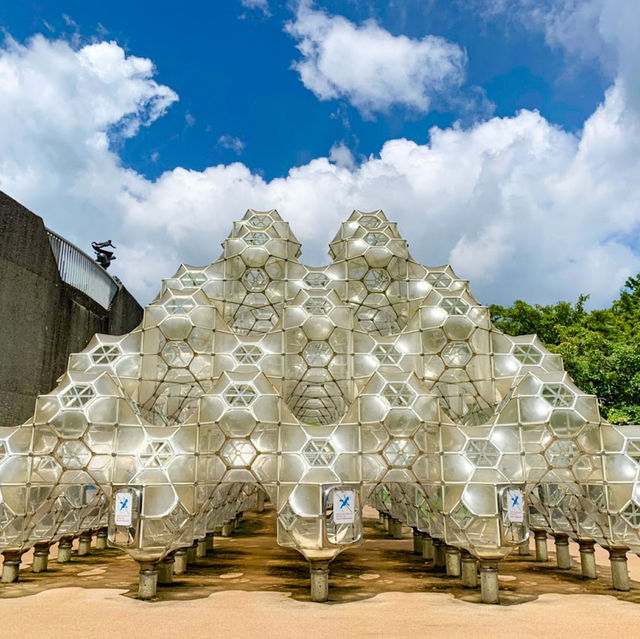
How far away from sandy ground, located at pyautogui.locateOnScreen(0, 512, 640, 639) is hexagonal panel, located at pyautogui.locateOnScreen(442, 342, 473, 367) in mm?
6485

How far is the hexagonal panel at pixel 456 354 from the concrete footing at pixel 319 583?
24.9 feet

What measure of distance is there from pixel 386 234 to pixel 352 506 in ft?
36.7

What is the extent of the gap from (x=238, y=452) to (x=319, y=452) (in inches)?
86.2

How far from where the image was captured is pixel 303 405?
2486cm

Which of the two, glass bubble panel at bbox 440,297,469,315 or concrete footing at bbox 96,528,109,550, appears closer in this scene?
glass bubble panel at bbox 440,297,469,315

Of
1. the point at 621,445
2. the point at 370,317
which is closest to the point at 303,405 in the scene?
the point at 370,317

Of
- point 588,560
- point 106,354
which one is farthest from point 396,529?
point 106,354

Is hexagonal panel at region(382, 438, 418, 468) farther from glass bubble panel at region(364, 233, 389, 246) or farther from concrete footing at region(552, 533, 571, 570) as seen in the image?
glass bubble panel at region(364, 233, 389, 246)

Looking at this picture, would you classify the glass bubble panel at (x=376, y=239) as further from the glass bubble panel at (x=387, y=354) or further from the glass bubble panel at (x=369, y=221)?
the glass bubble panel at (x=387, y=354)

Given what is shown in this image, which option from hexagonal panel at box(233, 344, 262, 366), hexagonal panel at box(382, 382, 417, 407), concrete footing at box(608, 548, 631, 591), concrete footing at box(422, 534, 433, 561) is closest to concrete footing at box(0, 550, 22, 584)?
hexagonal panel at box(233, 344, 262, 366)

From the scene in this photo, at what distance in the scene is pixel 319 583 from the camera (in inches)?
543

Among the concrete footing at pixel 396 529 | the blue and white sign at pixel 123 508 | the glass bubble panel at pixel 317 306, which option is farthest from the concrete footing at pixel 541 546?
the blue and white sign at pixel 123 508

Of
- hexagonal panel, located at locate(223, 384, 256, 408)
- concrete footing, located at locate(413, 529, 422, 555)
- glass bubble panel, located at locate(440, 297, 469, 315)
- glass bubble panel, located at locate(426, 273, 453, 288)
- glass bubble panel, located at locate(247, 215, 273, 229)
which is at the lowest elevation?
concrete footing, located at locate(413, 529, 422, 555)

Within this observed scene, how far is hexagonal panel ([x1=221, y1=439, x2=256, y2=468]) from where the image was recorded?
14742mm
